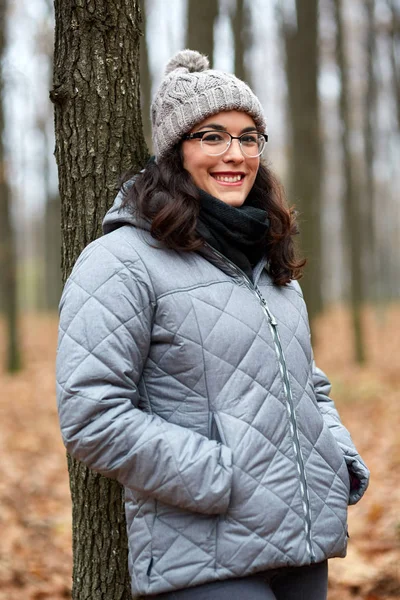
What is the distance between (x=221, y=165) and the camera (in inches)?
96.5

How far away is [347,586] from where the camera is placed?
422cm

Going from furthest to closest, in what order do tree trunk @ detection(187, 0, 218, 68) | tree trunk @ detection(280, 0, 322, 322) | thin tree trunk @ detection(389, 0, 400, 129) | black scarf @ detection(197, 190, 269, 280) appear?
1. thin tree trunk @ detection(389, 0, 400, 129)
2. tree trunk @ detection(280, 0, 322, 322)
3. tree trunk @ detection(187, 0, 218, 68)
4. black scarf @ detection(197, 190, 269, 280)

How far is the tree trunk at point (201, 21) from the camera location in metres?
7.35

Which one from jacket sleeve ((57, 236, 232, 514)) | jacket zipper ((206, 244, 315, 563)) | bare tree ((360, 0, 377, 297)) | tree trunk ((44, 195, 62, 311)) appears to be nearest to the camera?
jacket sleeve ((57, 236, 232, 514))

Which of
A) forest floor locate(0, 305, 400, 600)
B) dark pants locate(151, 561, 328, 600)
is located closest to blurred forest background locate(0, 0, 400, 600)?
forest floor locate(0, 305, 400, 600)

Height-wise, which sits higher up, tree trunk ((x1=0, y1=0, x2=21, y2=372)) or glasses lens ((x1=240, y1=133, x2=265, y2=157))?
glasses lens ((x1=240, y1=133, x2=265, y2=157))

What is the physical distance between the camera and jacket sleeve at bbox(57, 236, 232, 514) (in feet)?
6.62

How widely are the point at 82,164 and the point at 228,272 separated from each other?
966mm

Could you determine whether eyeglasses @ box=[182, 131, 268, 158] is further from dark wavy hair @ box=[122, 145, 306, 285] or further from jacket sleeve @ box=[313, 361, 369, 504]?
jacket sleeve @ box=[313, 361, 369, 504]

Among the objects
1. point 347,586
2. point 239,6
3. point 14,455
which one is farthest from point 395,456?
point 239,6

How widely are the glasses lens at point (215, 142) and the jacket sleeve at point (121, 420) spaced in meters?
0.65

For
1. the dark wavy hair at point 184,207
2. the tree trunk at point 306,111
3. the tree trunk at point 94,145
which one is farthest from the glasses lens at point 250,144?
the tree trunk at point 306,111

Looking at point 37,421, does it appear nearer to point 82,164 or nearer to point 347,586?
point 347,586

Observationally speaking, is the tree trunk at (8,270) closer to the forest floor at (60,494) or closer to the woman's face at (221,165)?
the forest floor at (60,494)
